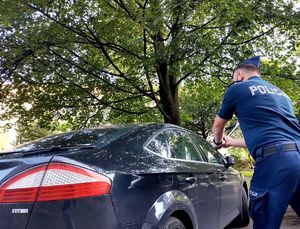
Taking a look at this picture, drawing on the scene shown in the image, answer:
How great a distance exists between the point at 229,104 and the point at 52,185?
1.46m

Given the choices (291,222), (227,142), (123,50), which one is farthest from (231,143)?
(123,50)

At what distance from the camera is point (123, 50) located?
9.44m

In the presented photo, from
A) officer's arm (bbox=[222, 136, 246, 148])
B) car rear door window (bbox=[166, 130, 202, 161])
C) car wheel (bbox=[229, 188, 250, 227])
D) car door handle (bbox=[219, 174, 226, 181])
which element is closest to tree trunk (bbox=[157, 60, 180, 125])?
car wheel (bbox=[229, 188, 250, 227])

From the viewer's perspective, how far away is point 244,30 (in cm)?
743

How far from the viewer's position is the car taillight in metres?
2.46

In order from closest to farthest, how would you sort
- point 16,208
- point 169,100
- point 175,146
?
point 16,208, point 175,146, point 169,100

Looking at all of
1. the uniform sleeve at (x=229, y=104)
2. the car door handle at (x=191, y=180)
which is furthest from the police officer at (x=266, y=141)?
the car door handle at (x=191, y=180)

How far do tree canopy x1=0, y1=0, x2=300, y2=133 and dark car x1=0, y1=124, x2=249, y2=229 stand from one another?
12.6 feet

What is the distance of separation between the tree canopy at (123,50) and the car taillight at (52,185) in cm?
466

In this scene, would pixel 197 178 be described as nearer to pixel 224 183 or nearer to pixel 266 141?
pixel 224 183

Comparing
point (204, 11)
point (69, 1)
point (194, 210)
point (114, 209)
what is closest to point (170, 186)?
point (194, 210)

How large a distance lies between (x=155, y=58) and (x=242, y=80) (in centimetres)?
487

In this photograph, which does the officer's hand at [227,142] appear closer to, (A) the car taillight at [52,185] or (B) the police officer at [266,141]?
(B) the police officer at [266,141]

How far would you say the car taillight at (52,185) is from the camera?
8.07 feet
